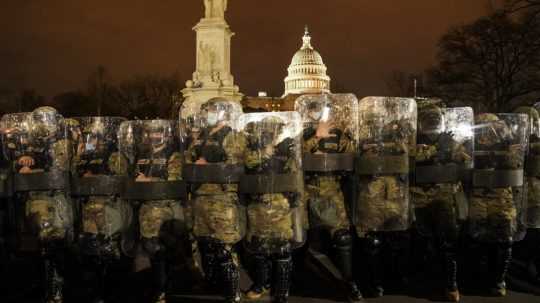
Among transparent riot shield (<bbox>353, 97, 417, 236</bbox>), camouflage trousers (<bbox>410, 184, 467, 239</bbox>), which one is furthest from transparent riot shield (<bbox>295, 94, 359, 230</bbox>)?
camouflage trousers (<bbox>410, 184, 467, 239</bbox>)

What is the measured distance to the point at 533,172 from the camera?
6047mm

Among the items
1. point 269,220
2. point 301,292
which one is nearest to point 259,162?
point 269,220

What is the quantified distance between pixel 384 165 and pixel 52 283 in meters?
3.71

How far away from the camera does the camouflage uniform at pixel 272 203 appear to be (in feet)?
16.8

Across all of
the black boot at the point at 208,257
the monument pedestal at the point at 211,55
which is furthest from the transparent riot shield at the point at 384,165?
the monument pedestal at the point at 211,55

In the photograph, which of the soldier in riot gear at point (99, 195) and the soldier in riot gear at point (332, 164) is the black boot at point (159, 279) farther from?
the soldier in riot gear at point (332, 164)

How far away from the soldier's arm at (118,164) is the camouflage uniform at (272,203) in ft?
4.50

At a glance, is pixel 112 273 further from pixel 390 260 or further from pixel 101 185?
pixel 390 260

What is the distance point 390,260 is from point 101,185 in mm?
3282

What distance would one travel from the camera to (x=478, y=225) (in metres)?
5.66

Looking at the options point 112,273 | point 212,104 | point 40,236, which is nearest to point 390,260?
point 212,104

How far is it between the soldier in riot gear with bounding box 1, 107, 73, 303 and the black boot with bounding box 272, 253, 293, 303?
2.22m

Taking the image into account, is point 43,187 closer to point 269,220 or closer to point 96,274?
point 96,274

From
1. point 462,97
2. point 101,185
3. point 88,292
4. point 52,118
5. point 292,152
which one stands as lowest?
point 88,292
